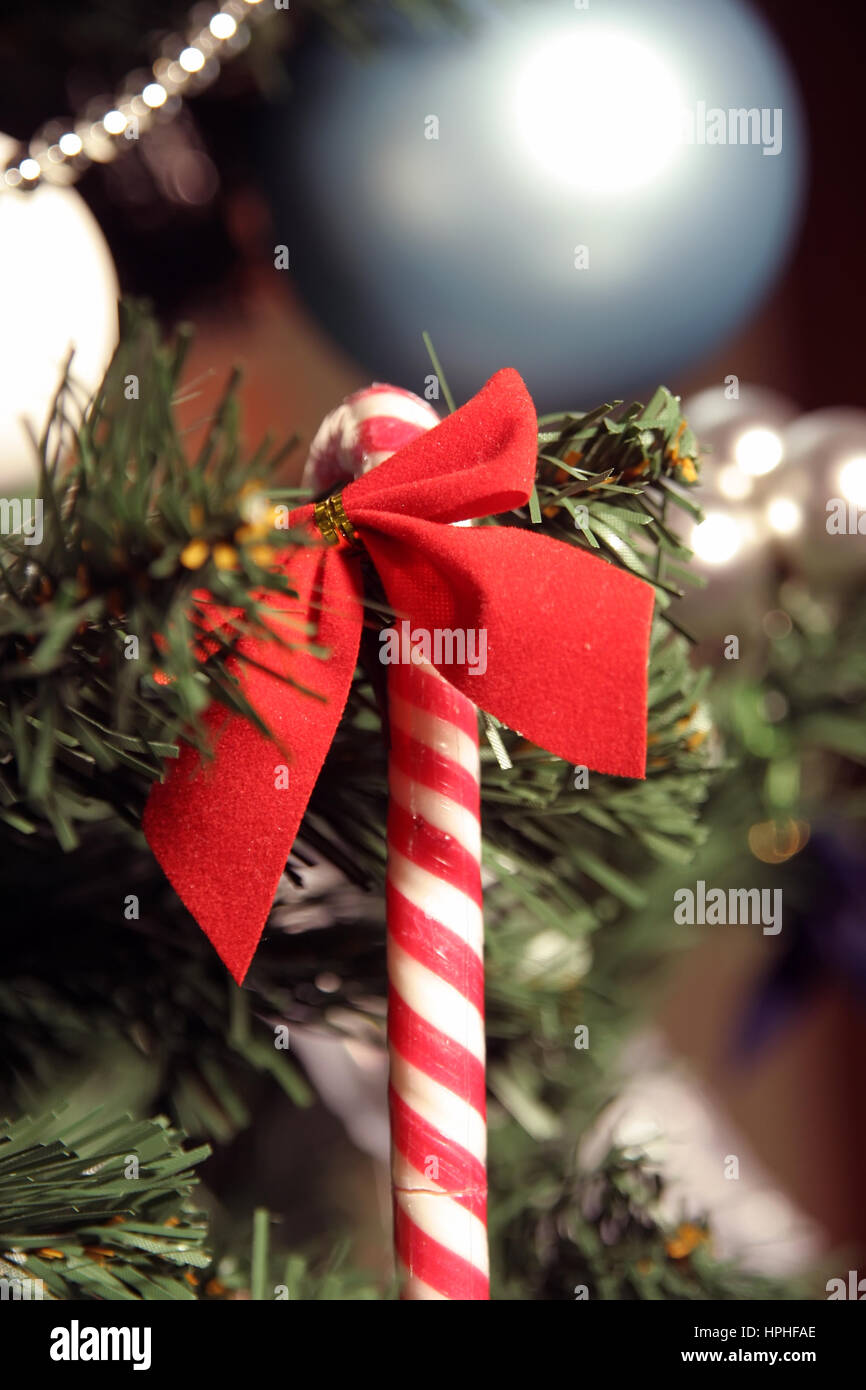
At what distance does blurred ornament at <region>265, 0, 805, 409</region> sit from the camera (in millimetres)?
589

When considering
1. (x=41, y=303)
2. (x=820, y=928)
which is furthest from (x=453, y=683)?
(x=820, y=928)

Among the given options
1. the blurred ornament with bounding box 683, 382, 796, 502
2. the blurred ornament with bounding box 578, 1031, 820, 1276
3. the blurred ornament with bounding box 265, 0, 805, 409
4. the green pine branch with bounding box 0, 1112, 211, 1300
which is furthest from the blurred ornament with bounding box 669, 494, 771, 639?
the green pine branch with bounding box 0, 1112, 211, 1300

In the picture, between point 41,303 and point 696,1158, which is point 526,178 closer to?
point 41,303

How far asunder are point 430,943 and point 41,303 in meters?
0.34

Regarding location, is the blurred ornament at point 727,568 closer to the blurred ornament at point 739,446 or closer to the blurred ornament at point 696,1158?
the blurred ornament at point 739,446

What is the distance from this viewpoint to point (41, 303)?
1.61ft

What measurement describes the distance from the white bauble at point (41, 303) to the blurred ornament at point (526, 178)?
0.15 m

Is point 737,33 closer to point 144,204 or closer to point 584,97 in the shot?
point 584,97

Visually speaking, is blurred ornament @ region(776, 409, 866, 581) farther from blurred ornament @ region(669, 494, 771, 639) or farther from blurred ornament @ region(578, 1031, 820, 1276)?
blurred ornament @ region(578, 1031, 820, 1276)

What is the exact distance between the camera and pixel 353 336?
0.67 metres

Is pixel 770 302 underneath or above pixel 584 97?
above

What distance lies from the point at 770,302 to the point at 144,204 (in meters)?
0.62

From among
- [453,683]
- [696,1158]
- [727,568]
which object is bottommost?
[696,1158]
